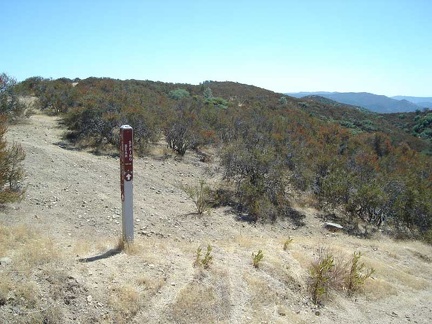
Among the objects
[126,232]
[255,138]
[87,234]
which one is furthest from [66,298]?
[255,138]

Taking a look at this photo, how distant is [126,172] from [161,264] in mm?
1592

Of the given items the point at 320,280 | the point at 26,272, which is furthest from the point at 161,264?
the point at 320,280

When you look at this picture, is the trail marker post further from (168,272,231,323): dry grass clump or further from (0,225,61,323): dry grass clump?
(168,272,231,323): dry grass clump

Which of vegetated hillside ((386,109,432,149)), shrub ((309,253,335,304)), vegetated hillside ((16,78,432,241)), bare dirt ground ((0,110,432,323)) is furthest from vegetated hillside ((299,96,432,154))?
shrub ((309,253,335,304))

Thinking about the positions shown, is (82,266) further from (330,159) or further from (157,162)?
(330,159)

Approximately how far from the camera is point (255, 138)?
59.5 feet

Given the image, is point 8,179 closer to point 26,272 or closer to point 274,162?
point 26,272

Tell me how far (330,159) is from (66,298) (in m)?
12.4

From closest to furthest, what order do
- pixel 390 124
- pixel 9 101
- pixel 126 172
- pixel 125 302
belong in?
pixel 125 302 < pixel 126 172 < pixel 9 101 < pixel 390 124

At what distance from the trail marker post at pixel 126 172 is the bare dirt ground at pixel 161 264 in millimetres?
576

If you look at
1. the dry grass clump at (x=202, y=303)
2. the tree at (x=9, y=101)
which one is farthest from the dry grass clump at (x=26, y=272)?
the tree at (x=9, y=101)

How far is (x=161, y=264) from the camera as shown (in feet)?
19.6

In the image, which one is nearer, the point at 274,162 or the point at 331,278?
the point at 331,278

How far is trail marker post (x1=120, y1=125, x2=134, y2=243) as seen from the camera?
582 cm
